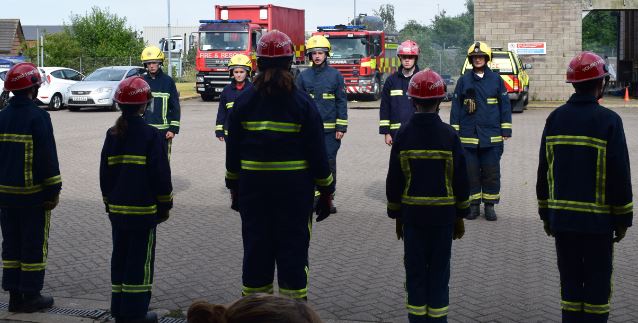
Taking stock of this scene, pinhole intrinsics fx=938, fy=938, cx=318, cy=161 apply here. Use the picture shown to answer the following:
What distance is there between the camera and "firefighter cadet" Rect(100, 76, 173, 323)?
6.14 metres

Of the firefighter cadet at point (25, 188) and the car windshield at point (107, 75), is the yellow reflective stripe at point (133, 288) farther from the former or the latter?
the car windshield at point (107, 75)

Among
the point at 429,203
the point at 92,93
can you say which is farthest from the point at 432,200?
the point at 92,93

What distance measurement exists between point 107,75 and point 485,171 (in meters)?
23.5

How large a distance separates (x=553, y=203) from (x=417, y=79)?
117 cm

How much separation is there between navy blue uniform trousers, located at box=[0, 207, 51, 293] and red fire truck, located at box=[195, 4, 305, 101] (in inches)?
1082

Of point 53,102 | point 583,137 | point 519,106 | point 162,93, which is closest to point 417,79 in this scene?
point 583,137

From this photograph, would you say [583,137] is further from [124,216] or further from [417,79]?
[124,216]

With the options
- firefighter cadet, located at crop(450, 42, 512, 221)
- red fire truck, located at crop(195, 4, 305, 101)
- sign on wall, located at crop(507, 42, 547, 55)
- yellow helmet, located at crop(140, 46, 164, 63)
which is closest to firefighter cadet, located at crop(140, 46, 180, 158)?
yellow helmet, located at crop(140, 46, 164, 63)

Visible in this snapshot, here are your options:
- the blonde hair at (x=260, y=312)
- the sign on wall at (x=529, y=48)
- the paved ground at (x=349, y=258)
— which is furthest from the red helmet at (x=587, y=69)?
the sign on wall at (x=529, y=48)

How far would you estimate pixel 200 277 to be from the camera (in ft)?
25.2

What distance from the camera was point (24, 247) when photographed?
6598 mm

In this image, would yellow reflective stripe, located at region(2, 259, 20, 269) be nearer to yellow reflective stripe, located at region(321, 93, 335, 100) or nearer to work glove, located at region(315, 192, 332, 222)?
work glove, located at region(315, 192, 332, 222)

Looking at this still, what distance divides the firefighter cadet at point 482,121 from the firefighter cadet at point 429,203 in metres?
4.55

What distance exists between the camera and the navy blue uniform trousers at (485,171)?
34.3 feet
